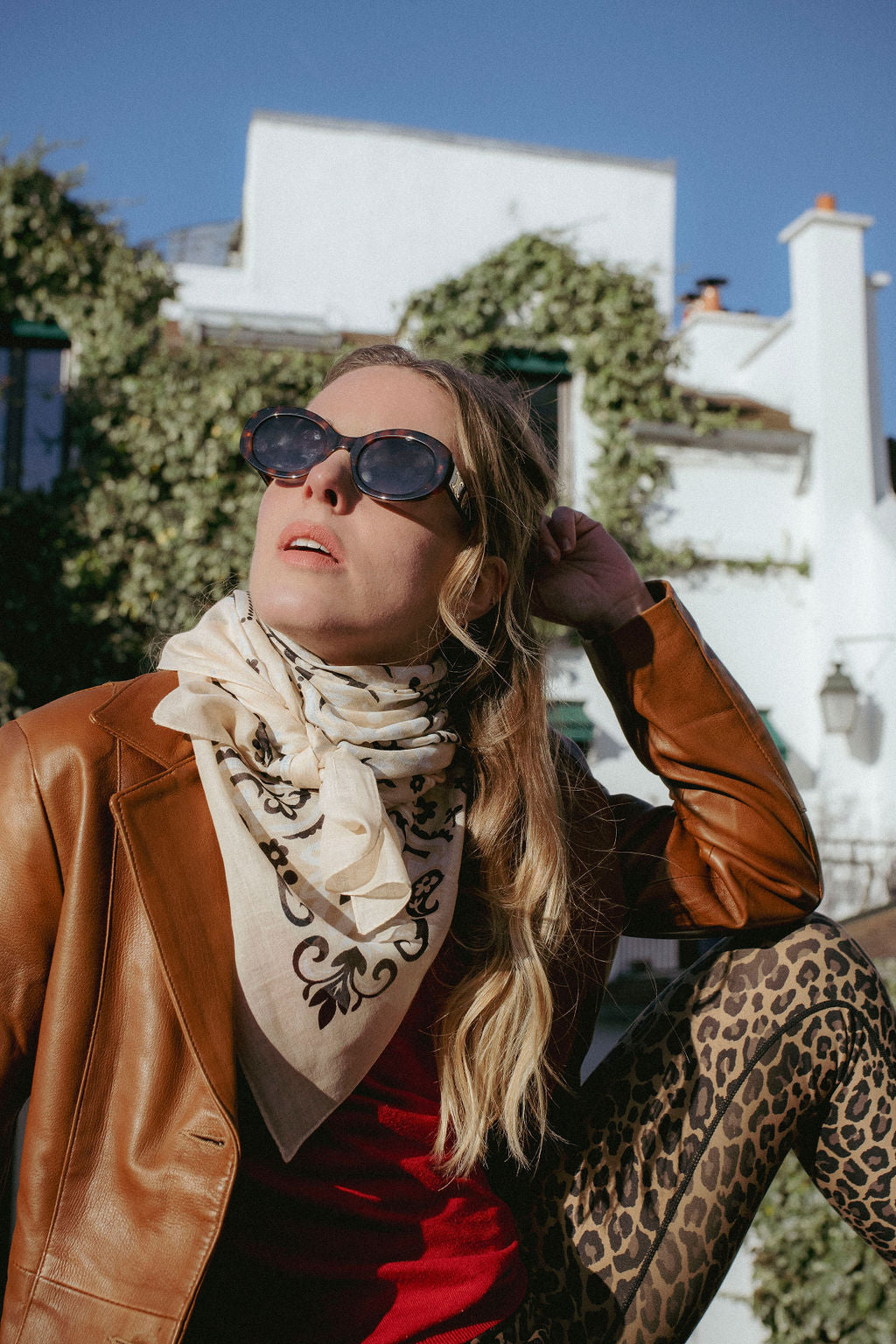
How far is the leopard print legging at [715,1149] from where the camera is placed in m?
1.79

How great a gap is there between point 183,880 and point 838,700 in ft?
26.3

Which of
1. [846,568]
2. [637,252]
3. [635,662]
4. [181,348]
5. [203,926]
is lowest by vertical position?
[203,926]

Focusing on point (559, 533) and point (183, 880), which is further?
point (559, 533)

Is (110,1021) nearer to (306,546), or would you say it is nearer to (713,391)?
(306,546)

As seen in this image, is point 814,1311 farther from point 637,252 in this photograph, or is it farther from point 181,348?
point 637,252

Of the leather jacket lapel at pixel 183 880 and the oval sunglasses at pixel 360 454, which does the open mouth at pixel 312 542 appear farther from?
the leather jacket lapel at pixel 183 880

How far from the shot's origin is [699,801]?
2.06 metres

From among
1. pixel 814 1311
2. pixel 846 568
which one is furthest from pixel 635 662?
pixel 846 568

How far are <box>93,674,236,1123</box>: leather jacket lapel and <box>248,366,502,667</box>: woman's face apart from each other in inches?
11.1

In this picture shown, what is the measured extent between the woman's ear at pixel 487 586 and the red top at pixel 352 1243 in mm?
869

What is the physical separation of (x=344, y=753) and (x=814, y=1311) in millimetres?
2098

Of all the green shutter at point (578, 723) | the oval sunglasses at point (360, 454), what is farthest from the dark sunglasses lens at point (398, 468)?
the green shutter at point (578, 723)

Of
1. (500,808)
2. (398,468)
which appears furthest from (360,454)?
(500,808)

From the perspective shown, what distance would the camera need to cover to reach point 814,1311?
2629 millimetres
